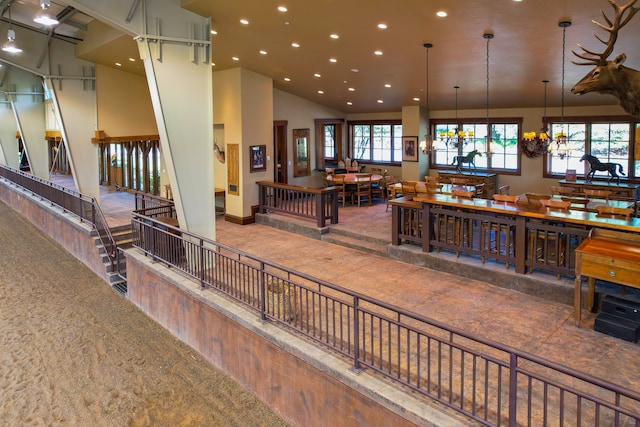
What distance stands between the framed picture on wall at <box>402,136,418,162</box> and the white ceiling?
4.00 feet

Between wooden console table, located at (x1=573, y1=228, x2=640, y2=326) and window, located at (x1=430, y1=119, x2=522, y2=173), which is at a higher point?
window, located at (x1=430, y1=119, x2=522, y2=173)

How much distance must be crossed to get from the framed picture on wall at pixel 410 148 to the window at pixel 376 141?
42.5 inches

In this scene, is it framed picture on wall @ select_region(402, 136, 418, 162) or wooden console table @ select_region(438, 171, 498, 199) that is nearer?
wooden console table @ select_region(438, 171, 498, 199)

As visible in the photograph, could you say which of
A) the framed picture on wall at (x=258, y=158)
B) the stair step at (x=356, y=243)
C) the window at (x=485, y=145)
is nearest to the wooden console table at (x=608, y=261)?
the stair step at (x=356, y=243)

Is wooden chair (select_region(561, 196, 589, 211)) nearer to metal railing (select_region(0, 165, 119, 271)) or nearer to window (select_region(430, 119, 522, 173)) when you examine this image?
window (select_region(430, 119, 522, 173))

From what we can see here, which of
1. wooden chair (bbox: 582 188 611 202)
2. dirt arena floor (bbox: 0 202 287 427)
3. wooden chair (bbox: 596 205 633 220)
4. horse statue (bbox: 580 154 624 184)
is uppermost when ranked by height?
horse statue (bbox: 580 154 624 184)

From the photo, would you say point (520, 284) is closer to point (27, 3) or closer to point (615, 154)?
point (615, 154)

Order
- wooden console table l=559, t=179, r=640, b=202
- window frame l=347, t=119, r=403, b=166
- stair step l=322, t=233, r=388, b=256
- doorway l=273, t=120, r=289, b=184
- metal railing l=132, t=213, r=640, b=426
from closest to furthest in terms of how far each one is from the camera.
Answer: metal railing l=132, t=213, r=640, b=426 < stair step l=322, t=233, r=388, b=256 < wooden console table l=559, t=179, r=640, b=202 < doorway l=273, t=120, r=289, b=184 < window frame l=347, t=119, r=403, b=166

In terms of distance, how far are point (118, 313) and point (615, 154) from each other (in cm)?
1152

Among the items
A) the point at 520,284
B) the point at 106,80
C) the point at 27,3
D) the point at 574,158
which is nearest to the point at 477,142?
the point at 574,158

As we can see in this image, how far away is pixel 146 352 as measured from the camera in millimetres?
7355

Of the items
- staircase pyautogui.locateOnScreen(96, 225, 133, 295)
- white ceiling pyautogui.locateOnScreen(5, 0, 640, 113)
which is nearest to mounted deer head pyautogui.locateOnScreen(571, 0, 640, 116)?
white ceiling pyautogui.locateOnScreen(5, 0, 640, 113)

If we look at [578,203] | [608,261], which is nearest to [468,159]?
[578,203]

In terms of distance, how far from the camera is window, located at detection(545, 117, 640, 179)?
36.4 feet
